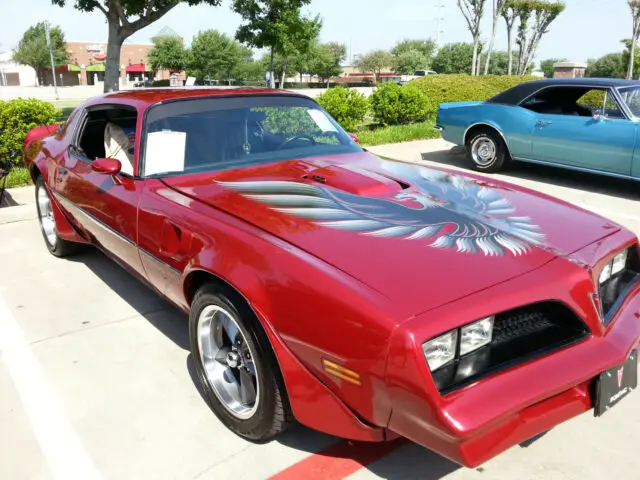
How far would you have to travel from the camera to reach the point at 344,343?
69.4 inches

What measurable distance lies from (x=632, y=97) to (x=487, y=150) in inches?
80.2

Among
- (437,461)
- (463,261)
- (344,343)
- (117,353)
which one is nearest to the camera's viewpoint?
(344,343)

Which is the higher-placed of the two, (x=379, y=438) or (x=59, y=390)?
(x=379, y=438)

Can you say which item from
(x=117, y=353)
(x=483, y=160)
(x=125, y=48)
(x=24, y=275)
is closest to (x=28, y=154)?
(x=24, y=275)

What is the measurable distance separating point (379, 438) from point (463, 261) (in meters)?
0.71

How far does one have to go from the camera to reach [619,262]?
97.7 inches

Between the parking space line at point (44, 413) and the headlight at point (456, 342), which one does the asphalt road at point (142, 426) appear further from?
the headlight at point (456, 342)

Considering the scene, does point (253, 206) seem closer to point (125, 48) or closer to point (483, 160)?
point (483, 160)

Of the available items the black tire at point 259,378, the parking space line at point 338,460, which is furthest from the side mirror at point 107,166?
the parking space line at point 338,460

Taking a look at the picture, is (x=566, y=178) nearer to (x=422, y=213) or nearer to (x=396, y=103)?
(x=396, y=103)

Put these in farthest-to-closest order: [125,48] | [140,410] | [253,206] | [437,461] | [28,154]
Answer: [125,48]
[28,154]
[140,410]
[253,206]
[437,461]

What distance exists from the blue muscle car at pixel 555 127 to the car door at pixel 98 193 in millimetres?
5772

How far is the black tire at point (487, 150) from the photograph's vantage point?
26.2 feet

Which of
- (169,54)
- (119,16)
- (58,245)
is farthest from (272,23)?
(169,54)
